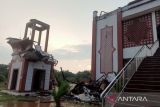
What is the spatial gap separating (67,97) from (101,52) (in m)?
5.49

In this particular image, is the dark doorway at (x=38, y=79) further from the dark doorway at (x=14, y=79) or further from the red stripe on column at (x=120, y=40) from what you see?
the red stripe on column at (x=120, y=40)

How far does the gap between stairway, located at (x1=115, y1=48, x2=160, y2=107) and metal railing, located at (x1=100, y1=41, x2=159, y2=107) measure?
25 cm

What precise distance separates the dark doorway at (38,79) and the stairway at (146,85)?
1255 cm

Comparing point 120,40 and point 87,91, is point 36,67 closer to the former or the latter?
point 87,91

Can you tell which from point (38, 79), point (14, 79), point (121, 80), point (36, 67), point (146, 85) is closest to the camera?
point (146, 85)

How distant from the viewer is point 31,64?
18516 mm

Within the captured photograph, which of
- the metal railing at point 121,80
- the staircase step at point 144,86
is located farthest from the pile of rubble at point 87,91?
the staircase step at point 144,86

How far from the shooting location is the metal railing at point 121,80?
588 cm

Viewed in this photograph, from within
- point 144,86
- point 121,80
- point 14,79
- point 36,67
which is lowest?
point 144,86

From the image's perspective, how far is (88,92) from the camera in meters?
13.2

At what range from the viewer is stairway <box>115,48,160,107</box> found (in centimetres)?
625

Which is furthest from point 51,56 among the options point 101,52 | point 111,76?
point 111,76

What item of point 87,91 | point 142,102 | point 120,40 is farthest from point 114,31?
point 142,102

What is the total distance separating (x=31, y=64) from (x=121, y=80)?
41.8 feet
